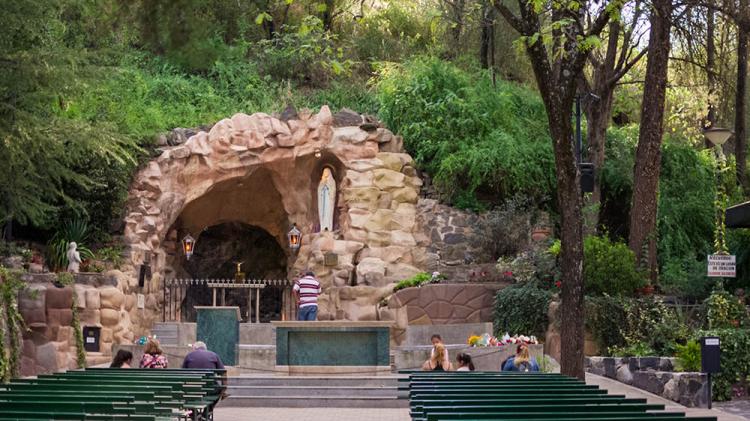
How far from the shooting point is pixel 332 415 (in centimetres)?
1648

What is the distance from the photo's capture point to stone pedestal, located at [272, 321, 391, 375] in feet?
68.8

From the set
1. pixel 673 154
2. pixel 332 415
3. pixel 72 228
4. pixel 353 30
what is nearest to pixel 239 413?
pixel 332 415

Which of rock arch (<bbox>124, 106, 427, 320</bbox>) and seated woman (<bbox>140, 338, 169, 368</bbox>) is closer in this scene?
seated woman (<bbox>140, 338, 169, 368</bbox>)

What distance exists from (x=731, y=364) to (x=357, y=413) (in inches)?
239

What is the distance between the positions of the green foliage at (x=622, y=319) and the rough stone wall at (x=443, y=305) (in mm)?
3168

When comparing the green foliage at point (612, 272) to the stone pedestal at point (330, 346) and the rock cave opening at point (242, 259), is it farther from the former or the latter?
the rock cave opening at point (242, 259)

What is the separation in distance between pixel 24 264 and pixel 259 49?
1223 cm

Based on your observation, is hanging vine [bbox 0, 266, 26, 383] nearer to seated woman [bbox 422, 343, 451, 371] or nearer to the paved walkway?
the paved walkway

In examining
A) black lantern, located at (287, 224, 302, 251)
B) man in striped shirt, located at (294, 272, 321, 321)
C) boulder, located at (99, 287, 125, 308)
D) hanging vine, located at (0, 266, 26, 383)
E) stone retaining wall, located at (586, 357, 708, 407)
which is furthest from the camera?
black lantern, located at (287, 224, 302, 251)

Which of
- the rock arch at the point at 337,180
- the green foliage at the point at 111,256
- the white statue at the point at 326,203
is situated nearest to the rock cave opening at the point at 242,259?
the rock arch at the point at 337,180

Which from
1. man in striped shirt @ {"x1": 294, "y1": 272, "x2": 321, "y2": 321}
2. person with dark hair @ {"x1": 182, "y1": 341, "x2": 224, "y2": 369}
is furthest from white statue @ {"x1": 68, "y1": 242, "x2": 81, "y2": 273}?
person with dark hair @ {"x1": 182, "y1": 341, "x2": 224, "y2": 369}

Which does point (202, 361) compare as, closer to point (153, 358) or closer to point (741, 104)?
point (153, 358)

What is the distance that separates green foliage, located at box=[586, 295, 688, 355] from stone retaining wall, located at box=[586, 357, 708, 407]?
167cm

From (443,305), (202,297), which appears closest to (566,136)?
(443,305)
